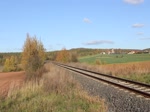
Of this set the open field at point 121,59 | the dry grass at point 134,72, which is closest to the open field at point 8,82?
the dry grass at point 134,72

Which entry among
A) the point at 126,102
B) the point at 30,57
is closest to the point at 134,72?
the point at 126,102

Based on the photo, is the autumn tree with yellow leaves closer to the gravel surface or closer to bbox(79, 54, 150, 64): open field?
the gravel surface

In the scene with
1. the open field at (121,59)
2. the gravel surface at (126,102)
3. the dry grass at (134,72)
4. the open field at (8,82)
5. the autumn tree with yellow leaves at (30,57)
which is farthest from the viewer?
the open field at (121,59)

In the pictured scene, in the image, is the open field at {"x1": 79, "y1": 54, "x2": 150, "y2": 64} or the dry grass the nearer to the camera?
the dry grass

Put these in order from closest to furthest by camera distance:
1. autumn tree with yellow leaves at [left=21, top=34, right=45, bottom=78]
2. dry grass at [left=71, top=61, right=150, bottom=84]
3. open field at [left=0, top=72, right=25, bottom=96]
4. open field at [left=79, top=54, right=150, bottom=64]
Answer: dry grass at [left=71, top=61, right=150, bottom=84], open field at [left=0, top=72, right=25, bottom=96], autumn tree with yellow leaves at [left=21, top=34, right=45, bottom=78], open field at [left=79, top=54, right=150, bottom=64]

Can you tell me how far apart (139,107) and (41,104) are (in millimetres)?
4622

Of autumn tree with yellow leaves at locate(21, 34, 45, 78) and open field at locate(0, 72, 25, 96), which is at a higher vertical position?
autumn tree with yellow leaves at locate(21, 34, 45, 78)

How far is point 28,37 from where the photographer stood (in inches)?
1886

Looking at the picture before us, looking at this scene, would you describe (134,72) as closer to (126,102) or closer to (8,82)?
(126,102)

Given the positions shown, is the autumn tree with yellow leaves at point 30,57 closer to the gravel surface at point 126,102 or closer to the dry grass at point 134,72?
the dry grass at point 134,72

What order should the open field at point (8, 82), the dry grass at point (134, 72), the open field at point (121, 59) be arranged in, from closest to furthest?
1. the dry grass at point (134, 72)
2. the open field at point (8, 82)
3. the open field at point (121, 59)

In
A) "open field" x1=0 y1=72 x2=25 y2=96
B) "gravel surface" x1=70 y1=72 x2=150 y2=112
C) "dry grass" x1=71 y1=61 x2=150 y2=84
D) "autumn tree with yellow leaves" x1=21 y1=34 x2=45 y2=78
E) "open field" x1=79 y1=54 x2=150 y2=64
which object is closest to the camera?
"gravel surface" x1=70 y1=72 x2=150 y2=112

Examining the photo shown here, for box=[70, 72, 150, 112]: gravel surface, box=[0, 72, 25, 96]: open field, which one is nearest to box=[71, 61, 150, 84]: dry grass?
box=[70, 72, 150, 112]: gravel surface

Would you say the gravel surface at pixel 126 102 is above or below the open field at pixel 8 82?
above
